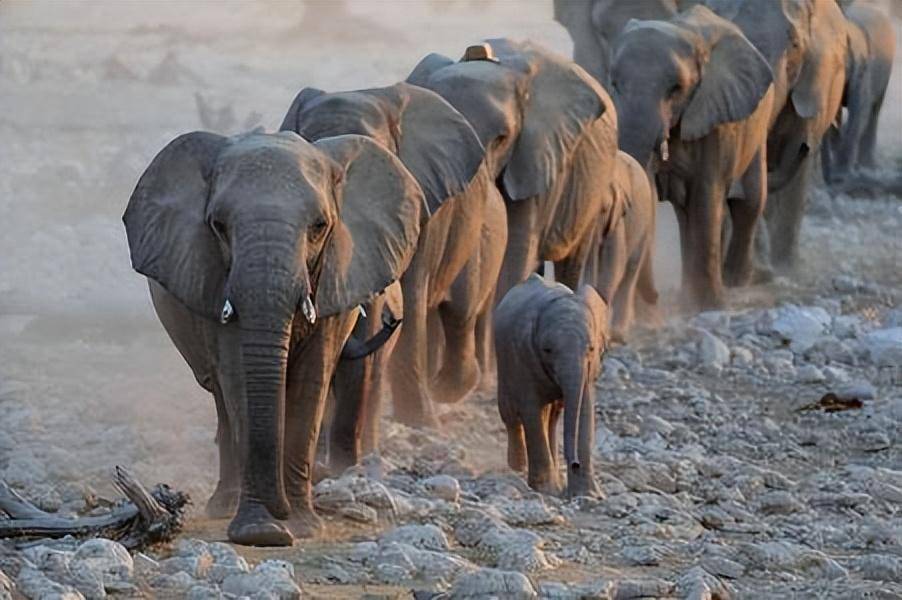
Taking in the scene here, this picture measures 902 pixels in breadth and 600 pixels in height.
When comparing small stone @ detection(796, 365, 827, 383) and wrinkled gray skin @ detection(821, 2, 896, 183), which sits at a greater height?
small stone @ detection(796, 365, 827, 383)

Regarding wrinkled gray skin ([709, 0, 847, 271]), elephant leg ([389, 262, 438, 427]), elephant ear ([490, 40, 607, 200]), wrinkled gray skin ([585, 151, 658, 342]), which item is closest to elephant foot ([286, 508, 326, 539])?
elephant leg ([389, 262, 438, 427])

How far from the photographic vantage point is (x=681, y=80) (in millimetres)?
14062

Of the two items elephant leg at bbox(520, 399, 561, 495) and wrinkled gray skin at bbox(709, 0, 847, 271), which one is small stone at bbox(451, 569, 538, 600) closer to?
elephant leg at bbox(520, 399, 561, 495)

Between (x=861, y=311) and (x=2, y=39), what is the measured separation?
13.2 m

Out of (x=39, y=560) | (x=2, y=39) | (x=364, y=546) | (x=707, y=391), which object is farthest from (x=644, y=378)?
(x=2, y=39)

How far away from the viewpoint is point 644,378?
1192cm

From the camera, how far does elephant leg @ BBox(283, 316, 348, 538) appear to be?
25.9ft

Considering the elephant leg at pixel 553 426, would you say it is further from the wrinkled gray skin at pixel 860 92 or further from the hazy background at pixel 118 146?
the wrinkled gray skin at pixel 860 92

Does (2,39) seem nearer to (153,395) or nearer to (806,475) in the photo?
(153,395)

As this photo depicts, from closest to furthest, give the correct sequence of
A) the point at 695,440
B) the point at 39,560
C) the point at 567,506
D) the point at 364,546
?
1. the point at 39,560
2. the point at 364,546
3. the point at 567,506
4. the point at 695,440

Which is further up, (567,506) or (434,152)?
(434,152)

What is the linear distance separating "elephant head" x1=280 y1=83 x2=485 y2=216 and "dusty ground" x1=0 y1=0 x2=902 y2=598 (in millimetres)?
970

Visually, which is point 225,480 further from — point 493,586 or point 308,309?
point 493,586

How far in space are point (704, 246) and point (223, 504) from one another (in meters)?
6.71
